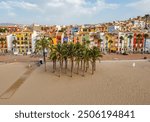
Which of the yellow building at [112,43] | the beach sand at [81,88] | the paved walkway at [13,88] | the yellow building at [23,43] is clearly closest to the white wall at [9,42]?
the yellow building at [23,43]

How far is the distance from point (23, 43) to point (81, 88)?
62.8 meters

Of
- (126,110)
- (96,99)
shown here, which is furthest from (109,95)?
(126,110)

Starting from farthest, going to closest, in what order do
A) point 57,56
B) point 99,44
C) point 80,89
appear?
1. point 99,44
2. point 57,56
3. point 80,89

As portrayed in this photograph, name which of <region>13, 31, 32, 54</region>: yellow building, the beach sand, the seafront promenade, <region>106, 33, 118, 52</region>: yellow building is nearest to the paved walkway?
the seafront promenade

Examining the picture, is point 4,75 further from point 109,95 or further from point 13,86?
point 109,95

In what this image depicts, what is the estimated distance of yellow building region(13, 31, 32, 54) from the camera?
90.2 meters

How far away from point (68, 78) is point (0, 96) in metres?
13.2

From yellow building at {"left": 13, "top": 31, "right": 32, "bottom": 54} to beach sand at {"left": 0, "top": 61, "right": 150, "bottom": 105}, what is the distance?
4680 centimetres

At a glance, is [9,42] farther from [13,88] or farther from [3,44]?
[13,88]

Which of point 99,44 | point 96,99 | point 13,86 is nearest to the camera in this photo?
point 96,99

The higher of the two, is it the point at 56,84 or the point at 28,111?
the point at 28,111

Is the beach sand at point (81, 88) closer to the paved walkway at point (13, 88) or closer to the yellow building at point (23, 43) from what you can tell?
the paved walkway at point (13, 88)

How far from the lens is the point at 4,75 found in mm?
42375

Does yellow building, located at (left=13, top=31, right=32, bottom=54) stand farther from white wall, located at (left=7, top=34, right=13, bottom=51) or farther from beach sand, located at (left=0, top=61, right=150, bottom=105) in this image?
beach sand, located at (left=0, top=61, right=150, bottom=105)
